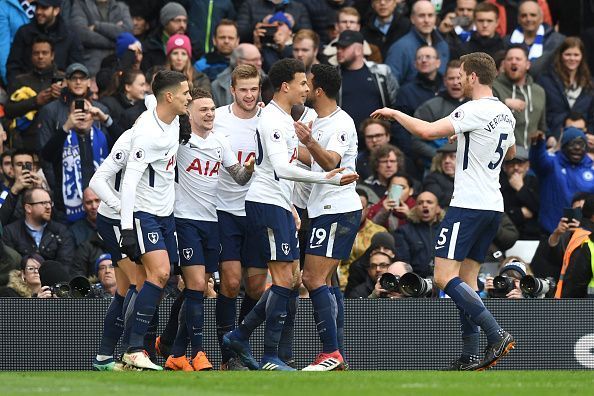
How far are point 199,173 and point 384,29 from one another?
26.4ft

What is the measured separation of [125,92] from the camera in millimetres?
18281

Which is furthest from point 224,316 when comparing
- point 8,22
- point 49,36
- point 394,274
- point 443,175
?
point 8,22

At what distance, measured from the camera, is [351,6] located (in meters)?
21.7

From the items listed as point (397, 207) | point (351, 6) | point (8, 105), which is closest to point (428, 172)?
point (397, 207)

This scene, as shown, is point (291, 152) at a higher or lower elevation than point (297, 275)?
higher

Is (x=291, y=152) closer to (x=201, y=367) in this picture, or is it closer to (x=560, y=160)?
(x=201, y=367)

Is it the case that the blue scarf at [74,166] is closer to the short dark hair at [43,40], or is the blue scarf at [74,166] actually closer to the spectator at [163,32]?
the short dark hair at [43,40]

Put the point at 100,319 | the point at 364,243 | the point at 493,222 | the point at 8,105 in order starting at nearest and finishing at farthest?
the point at 493,222, the point at 100,319, the point at 364,243, the point at 8,105

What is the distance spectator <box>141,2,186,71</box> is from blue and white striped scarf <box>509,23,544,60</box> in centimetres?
446

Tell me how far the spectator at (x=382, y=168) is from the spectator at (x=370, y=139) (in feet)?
1.02

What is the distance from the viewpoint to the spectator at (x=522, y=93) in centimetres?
1922

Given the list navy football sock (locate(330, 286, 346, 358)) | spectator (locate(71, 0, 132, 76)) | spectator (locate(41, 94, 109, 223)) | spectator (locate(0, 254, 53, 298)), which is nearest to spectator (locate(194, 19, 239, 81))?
spectator (locate(71, 0, 132, 76))

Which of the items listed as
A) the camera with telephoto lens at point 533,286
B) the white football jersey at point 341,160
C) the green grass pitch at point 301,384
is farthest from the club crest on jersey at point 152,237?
the camera with telephoto lens at point 533,286

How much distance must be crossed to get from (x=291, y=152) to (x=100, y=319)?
119 inches
